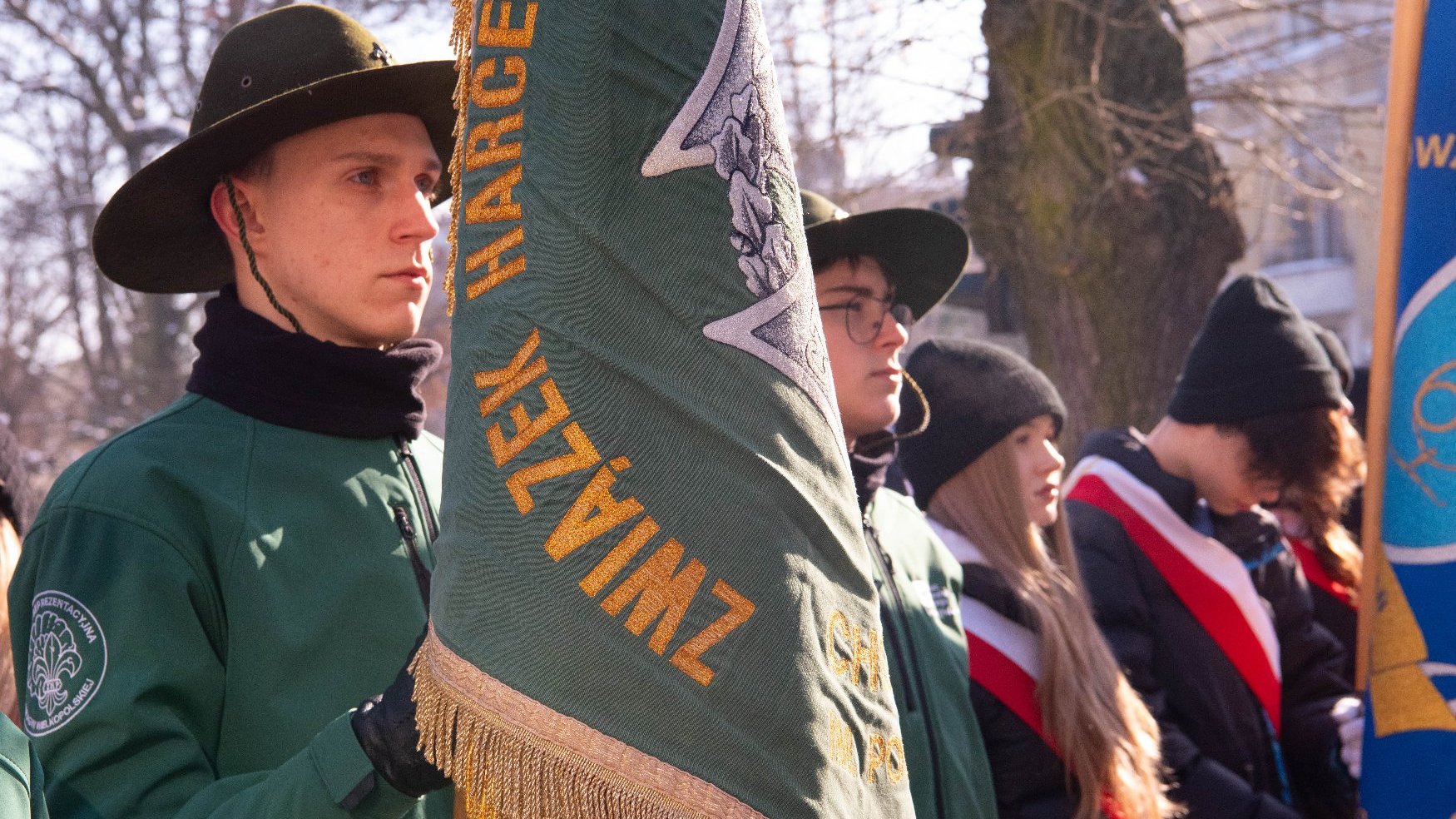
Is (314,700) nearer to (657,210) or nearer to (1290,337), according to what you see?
(657,210)

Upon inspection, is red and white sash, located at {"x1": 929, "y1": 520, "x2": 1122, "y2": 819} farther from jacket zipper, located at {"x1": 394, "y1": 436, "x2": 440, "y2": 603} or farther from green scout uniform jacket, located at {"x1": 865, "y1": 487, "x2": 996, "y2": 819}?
jacket zipper, located at {"x1": 394, "y1": 436, "x2": 440, "y2": 603}

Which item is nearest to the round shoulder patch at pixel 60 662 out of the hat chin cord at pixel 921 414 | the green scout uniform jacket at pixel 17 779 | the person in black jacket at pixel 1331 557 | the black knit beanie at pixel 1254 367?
the green scout uniform jacket at pixel 17 779

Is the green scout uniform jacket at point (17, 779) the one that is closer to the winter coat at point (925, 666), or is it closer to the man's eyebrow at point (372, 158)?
the man's eyebrow at point (372, 158)

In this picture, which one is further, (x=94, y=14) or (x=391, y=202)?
(x=94, y=14)

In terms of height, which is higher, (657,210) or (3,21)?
Result: (3,21)

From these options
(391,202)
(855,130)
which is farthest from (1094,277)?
(391,202)

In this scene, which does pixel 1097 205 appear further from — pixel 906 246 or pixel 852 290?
pixel 852 290

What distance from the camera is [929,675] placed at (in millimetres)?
3119

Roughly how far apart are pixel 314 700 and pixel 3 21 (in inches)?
533

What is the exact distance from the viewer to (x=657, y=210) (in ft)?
5.56

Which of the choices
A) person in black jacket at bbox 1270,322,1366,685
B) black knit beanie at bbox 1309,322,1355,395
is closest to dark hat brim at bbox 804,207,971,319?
person in black jacket at bbox 1270,322,1366,685

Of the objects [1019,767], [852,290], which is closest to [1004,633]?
[1019,767]

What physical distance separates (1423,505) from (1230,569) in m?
0.84

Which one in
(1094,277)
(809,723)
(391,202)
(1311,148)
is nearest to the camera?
(809,723)
